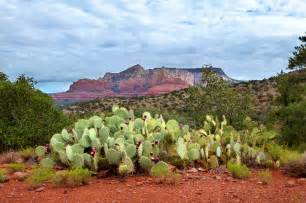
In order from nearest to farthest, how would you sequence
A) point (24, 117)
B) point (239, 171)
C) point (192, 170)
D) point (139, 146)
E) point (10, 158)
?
point (239, 171) → point (139, 146) → point (192, 170) → point (10, 158) → point (24, 117)

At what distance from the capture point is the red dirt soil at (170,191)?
29.3 ft

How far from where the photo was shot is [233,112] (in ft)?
126

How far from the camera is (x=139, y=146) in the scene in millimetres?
10453

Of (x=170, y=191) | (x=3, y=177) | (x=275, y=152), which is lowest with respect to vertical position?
(x=170, y=191)

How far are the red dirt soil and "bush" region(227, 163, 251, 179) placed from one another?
11 cm

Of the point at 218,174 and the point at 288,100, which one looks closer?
the point at 218,174

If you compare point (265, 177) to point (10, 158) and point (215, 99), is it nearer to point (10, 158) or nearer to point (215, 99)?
point (10, 158)

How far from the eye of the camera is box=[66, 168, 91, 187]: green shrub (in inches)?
378

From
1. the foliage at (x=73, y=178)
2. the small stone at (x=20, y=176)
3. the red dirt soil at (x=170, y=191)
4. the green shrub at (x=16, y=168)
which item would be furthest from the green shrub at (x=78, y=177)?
the green shrub at (x=16, y=168)

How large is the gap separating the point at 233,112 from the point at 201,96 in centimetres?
579

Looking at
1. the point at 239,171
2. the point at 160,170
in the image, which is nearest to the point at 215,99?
the point at 239,171

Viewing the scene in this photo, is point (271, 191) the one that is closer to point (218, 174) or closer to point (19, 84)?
point (218, 174)

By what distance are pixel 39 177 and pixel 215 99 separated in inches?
1314

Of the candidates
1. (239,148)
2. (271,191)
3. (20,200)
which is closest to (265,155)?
(239,148)
